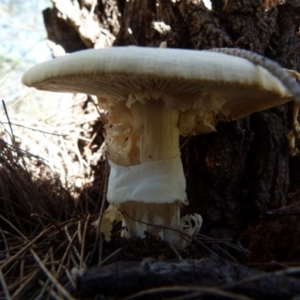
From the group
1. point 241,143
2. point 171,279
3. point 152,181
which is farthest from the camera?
point 241,143

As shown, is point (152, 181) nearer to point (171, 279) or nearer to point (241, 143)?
point (171, 279)

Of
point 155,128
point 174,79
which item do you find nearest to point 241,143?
point 155,128

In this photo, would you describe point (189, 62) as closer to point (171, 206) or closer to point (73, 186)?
point (171, 206)

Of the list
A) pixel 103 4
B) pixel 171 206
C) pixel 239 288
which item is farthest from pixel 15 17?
pixel 239 288

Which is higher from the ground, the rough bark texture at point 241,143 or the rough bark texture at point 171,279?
the rough bark texture at point 241,143

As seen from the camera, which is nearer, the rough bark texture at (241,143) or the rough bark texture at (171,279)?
the rough bark texture at (171,279)

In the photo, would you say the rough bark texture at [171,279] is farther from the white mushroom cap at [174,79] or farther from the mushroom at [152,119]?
the white mushroom cap at [174,79]

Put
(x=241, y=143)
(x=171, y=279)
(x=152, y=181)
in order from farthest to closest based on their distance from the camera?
(x=241, y=143) → (x=152, y=181) → (x=171, y=279)

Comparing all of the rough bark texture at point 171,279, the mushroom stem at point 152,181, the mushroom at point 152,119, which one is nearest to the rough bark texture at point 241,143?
the mushroom at point 152,119
